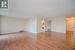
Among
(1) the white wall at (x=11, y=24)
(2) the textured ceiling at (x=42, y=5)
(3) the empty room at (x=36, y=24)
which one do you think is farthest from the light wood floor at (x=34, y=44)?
(1) the white wall at (x=11, y=24)

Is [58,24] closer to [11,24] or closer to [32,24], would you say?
[32,24]

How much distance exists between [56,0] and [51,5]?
0.18 meters

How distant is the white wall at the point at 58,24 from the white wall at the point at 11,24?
13.5 feet

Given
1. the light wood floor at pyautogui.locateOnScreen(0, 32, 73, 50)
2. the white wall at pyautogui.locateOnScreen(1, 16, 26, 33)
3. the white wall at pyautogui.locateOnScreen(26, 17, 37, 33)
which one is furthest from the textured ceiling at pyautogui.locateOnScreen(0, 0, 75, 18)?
the white wall at pyautogui.locateOnScreen(26, 17, 37, 33)

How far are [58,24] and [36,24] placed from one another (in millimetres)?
2862

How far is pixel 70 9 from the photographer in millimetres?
2387

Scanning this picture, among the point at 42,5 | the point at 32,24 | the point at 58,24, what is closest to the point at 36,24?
the point at 32,24

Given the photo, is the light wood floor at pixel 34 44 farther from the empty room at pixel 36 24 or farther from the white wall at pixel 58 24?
the white wall at pixel 58 24

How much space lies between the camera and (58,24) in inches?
486

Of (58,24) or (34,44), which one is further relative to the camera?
(58,24)

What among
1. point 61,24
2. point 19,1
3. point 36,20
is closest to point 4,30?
point 36,20

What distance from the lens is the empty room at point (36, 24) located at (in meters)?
2.40

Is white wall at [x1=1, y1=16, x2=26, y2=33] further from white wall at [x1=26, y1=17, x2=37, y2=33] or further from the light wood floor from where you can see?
the light wood floor

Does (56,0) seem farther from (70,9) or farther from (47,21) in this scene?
(47,21)
